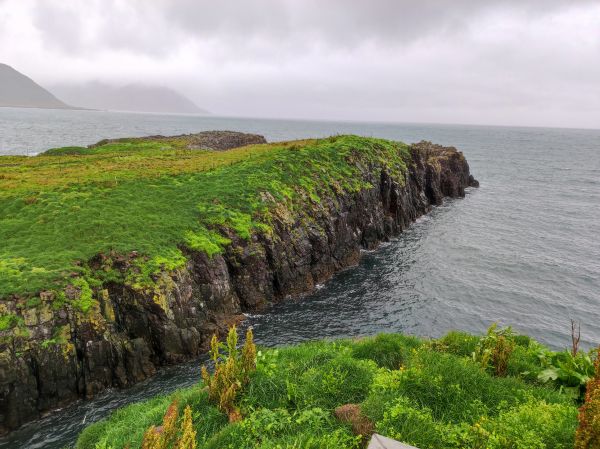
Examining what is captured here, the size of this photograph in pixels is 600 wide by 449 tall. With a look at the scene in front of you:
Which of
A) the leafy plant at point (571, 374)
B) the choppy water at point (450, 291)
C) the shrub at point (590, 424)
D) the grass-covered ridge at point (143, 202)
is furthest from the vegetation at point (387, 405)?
the grass-covered ridge at point (143, 202)

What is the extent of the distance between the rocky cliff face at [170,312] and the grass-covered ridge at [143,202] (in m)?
1.24

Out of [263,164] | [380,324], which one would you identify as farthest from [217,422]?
[263,164]

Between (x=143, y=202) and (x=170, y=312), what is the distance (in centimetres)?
1286

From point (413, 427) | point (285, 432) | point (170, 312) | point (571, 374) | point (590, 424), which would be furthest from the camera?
point (170, 312)

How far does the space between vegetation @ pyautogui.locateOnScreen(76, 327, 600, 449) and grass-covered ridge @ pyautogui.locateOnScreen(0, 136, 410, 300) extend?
39.3 feet

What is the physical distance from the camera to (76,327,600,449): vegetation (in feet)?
33.9

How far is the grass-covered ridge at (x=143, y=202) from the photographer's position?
24.7m

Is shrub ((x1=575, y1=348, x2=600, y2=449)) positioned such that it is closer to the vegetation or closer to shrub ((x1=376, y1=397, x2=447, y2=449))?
the vegetation

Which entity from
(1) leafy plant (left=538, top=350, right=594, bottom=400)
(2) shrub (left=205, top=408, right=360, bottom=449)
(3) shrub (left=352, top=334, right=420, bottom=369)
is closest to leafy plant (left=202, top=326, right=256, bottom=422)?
(2) shrub (left=205, top=408, right=360, bottom=449)

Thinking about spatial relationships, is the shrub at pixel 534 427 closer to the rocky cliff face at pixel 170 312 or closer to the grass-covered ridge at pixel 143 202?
the rocky cliff face at pixel 170 312

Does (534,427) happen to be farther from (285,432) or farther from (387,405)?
(285,432)

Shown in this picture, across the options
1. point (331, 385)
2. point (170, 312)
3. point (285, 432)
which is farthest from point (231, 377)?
point (170, 312)

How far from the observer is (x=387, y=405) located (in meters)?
11.5

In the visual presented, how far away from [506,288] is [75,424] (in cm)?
3789
